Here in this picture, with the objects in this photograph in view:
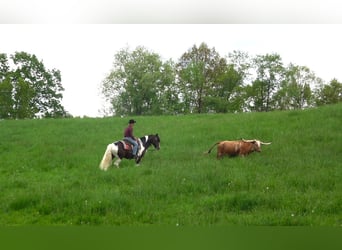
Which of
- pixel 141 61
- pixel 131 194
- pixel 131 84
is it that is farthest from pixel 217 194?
pixel 141 61

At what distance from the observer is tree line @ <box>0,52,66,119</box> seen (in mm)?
46875

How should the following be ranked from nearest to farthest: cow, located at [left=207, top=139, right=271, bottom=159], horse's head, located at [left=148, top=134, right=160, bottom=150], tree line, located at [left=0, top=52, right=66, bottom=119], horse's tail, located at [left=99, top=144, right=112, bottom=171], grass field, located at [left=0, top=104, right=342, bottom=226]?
grass field, located at [left=0, top=104, right=342, bottom=226] → horse's tail, located at [left=99, top=144, right=112, bottom=171] → cow, located at [left=207, top=139, right=271, bottom=159] → horse's head, located at [left=148, top=134, right=160, bottom=150] → tree line, located at [left=0, top=52, right=66, bottom=119]

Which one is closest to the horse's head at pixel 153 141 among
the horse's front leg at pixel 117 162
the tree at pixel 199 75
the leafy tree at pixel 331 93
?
the horse's front leg at pixel 117 162

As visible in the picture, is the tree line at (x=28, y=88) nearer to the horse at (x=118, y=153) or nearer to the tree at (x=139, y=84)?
the tree at (x=139, y=84)

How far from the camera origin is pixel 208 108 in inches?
2094

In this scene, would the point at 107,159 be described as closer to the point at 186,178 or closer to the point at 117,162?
the point at 117,162

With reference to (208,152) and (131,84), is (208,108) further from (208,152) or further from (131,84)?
(208,152)

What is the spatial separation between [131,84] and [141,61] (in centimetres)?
448

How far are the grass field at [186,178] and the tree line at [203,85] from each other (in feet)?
84.2

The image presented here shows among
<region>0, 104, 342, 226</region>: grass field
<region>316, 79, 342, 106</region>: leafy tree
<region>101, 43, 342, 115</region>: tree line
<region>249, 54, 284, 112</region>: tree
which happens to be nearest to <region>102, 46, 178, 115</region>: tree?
Result: <region>101, 43, 342, 115</region>: tree line

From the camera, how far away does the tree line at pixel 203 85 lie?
4853 centimetres

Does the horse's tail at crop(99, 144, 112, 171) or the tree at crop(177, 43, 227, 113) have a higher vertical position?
the tree at crop(177, 43, 227, 113)

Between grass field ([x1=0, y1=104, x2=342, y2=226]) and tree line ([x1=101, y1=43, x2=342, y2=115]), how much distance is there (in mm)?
25664

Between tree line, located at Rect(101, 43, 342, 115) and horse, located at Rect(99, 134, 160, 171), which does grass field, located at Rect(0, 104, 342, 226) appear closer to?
horse, located at Rect(99, 134, 160, 171)
